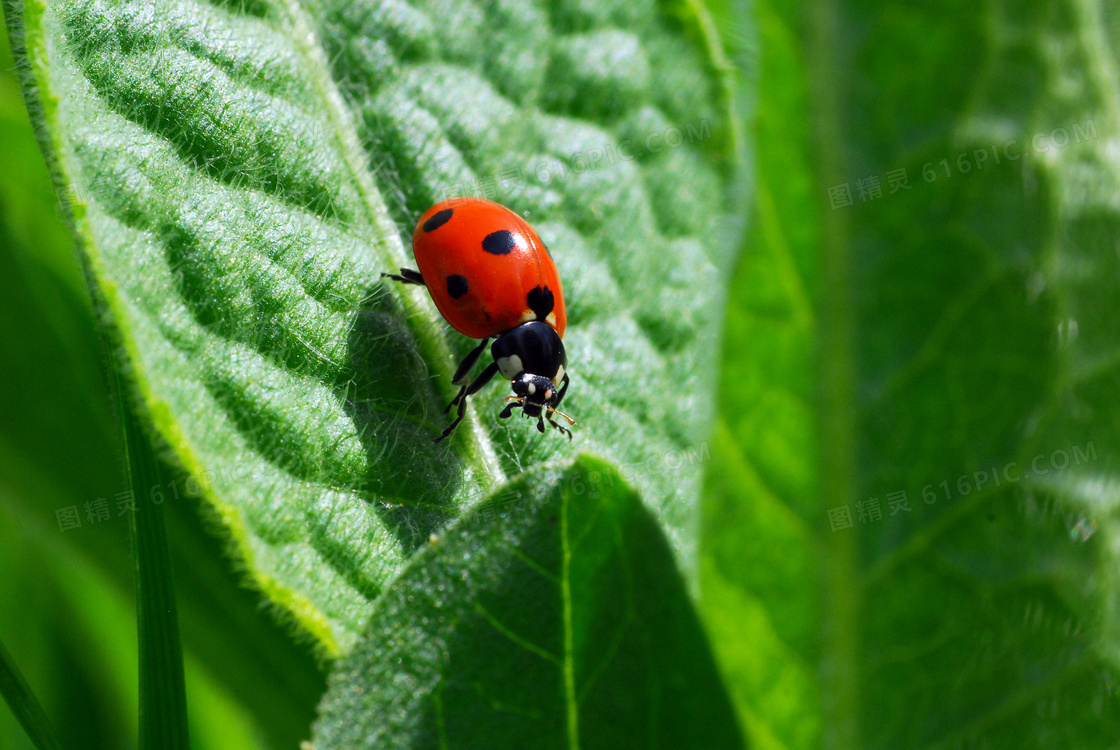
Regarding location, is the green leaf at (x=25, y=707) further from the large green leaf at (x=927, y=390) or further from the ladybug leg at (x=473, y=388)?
the large green leaf at (x=927, y=390)

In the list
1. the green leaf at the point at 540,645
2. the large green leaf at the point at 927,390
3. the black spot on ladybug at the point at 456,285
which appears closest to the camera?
the green leaf at the point at 540,645

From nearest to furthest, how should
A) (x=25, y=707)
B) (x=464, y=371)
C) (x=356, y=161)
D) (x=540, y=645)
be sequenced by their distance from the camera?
(x=540, y=645) < (x=25, y=707) < (x=356, y=161) < (x=464, y=371)

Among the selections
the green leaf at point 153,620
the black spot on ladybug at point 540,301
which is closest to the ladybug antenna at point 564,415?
the black spot on ladybug at point 540,301

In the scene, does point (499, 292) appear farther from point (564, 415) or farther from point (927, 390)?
point (927, 390)

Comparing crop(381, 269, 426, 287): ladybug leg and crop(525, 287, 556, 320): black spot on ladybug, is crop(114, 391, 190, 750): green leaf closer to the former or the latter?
crop(381, 269, 426, 287): ladybug leg

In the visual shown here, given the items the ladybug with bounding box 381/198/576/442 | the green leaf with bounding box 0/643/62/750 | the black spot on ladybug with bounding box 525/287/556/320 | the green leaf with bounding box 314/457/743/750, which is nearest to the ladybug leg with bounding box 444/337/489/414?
the ladybug with bounding box 381/198/576/442

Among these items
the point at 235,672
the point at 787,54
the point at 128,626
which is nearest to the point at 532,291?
the point at 787,54

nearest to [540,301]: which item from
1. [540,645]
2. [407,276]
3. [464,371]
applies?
[464,371]

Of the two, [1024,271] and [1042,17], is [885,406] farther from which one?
[1042,17]
